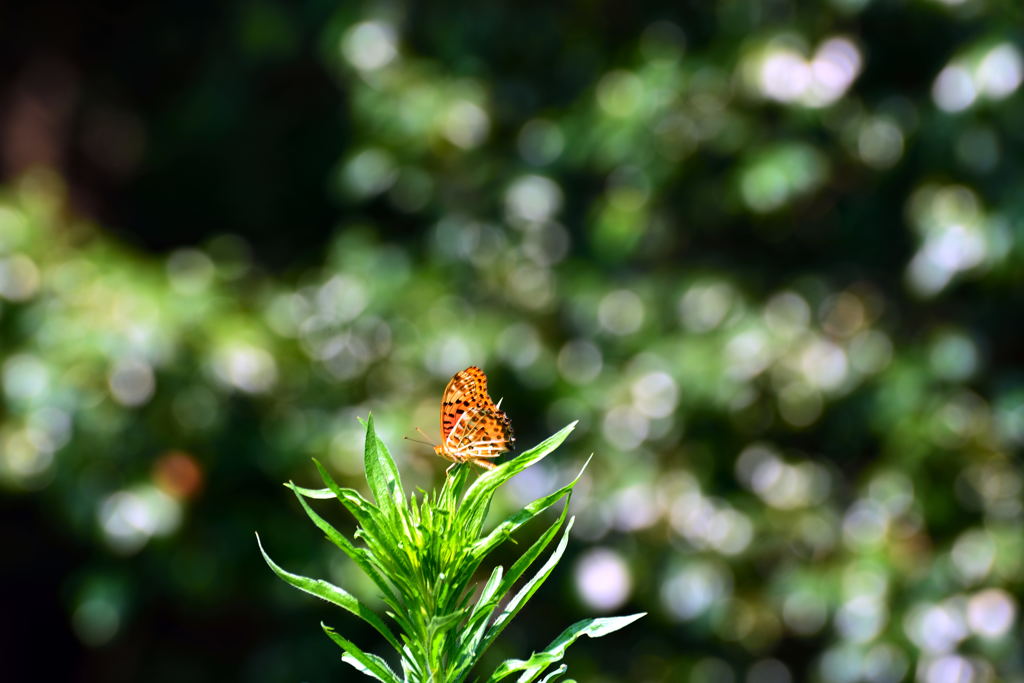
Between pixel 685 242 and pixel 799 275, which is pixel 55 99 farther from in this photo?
pixel 799 275

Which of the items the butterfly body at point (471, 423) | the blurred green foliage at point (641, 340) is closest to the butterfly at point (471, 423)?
the butterfly body at point (471, 423)

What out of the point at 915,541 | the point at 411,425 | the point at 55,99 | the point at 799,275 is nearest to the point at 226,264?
the point at 411,425

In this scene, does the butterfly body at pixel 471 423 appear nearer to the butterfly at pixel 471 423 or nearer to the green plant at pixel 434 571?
the butterfly at pixel 471 423

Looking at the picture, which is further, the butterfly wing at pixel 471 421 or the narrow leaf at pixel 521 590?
the butterfly wing at pixel 471 421

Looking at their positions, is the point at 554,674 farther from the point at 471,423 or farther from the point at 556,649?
the point at 471,423

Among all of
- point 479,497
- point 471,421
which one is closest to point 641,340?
point 471,421

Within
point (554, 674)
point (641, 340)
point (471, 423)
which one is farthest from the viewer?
point (641, 340)
